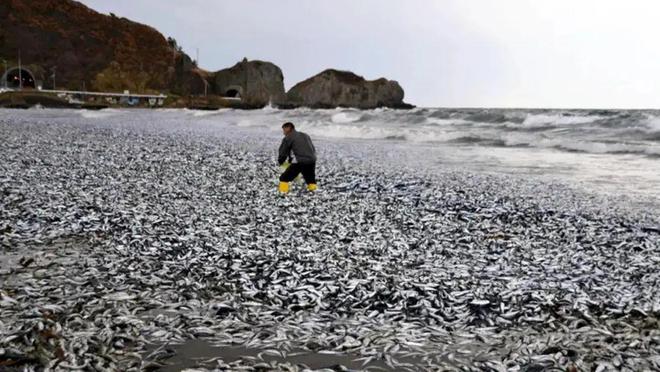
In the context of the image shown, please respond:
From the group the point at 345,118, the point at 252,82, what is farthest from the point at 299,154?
the point at 252,82

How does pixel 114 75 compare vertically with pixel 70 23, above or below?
below

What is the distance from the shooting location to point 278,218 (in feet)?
39.4

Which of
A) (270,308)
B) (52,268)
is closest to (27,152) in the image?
(52,268)

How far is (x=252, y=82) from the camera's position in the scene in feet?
527

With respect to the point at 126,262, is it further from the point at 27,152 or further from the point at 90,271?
the point at 27,152

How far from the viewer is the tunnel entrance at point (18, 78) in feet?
434

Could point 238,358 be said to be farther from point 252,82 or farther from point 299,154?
point 252,82

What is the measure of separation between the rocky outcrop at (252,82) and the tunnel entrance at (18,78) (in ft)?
169

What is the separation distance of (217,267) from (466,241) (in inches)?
203

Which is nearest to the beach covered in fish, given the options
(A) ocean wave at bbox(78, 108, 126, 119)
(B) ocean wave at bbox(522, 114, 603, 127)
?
(B) ocean wave at bbox(522, 114, 603, 127)

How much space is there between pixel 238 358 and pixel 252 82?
6314 inches

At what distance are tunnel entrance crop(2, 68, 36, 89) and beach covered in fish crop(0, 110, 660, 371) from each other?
139343 mm

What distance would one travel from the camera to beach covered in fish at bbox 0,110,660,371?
586 centimetres

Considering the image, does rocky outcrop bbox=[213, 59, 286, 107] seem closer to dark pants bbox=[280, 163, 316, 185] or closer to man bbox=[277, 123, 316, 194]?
man bbox=[277, 123, 316, 194]
